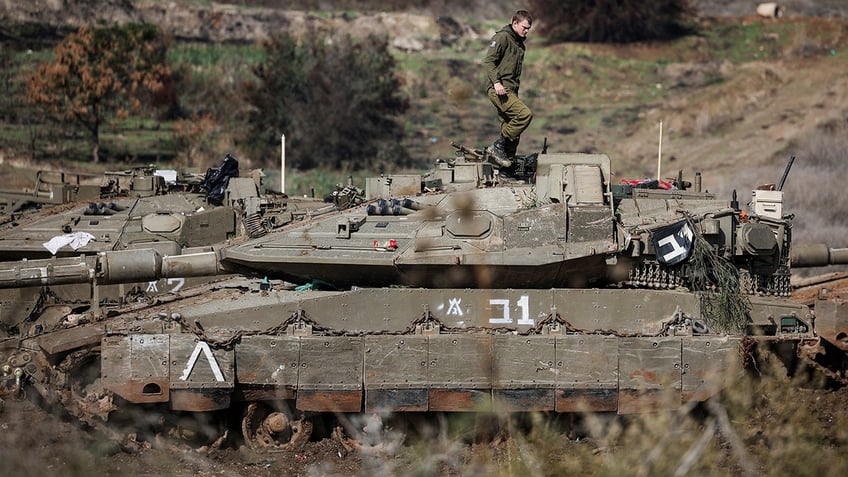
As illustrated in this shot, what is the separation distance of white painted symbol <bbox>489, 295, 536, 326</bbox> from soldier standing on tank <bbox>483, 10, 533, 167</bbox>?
2.32 metres

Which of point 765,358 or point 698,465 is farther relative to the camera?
point 765,358

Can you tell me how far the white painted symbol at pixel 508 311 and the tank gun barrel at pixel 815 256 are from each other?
16.9 feet

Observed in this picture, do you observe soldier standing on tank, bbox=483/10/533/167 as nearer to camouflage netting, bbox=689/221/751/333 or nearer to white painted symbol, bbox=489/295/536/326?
white painted symbol, bbox=489/295/536/326

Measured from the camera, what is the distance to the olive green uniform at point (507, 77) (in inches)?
667

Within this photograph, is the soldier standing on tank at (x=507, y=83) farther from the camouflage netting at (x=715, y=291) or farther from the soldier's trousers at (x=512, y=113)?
the camouflage netting at (x=715, y=291)

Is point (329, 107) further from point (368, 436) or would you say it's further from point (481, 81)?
point (368, 436)

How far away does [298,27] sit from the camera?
5388 cm

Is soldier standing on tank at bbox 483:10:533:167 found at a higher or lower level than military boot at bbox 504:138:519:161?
higher

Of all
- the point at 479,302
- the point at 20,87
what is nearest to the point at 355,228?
the point at 479,302

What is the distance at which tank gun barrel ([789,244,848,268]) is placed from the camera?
18719mm

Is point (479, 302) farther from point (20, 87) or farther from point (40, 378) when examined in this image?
point (20, 87)

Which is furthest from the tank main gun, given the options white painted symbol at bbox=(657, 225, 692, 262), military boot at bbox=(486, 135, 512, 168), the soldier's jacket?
the soldier's jacket

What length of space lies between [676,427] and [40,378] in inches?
308

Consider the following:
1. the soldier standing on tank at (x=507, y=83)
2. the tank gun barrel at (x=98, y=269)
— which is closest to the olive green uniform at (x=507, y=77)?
the soldier standing on tank at (x=507, y=83)
